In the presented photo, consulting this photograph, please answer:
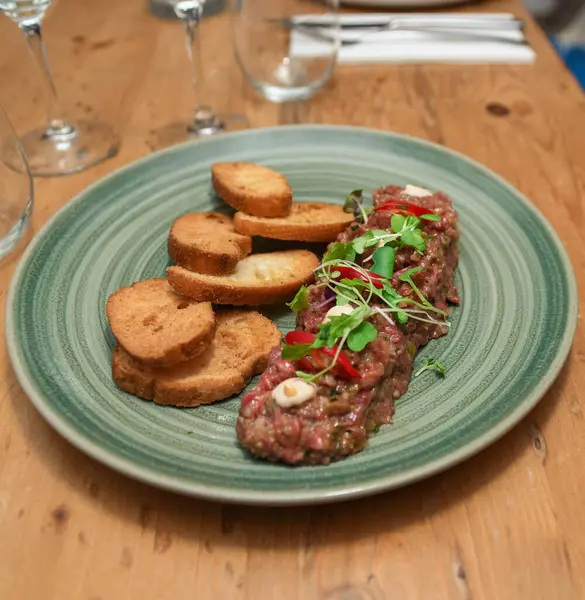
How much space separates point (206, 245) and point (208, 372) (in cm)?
40

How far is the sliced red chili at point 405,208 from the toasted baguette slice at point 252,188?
330 millimetres

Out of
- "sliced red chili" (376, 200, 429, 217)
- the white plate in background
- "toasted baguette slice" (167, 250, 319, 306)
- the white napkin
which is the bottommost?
the white napkin

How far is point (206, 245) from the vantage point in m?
1.81

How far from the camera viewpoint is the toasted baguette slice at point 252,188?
6.65 ft

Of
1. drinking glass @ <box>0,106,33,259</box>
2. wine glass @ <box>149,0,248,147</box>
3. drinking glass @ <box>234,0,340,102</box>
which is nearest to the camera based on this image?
drinking glass @ <box>0,106,33,259</box>

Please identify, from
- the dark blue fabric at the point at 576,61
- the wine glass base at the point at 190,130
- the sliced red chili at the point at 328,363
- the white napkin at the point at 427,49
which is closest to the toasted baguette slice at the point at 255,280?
the sliced red chili at the point at 328,363

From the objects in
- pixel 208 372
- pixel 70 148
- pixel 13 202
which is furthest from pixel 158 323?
pixel 70 148

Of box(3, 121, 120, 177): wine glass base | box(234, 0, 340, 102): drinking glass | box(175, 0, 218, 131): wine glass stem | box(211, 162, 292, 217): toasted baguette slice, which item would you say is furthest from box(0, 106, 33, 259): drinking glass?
box(234, 0, 340, 102): drinking glass

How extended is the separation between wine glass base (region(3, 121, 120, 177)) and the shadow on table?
1.50 meters

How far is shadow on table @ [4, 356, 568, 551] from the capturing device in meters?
1.33

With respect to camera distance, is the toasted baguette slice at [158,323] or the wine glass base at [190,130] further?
the wine glass base at [190,130]

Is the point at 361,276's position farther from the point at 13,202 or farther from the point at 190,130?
the point at 190,130

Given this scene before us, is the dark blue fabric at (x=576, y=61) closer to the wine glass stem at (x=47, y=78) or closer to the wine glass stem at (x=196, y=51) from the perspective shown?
the wine glass stem at (x=196, y=51)

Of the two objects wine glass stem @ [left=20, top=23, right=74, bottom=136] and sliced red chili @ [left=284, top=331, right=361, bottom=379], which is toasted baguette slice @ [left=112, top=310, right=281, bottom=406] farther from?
wine glass stem @ [left=20, top=23, right=74, bottom=136]
